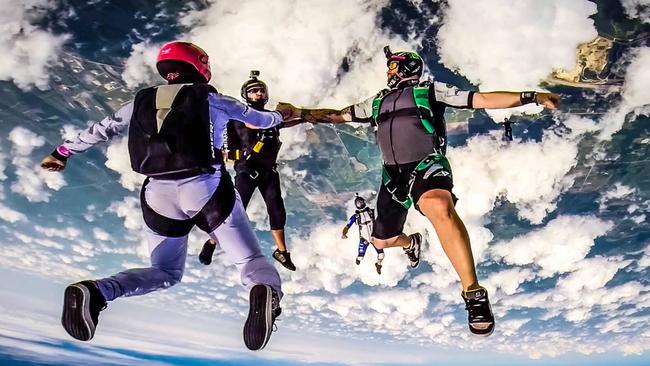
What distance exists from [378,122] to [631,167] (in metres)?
8.78

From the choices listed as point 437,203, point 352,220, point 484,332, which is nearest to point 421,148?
point 437,203

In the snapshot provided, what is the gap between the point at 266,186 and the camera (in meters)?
5.30

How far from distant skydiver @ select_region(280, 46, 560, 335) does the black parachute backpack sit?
1.45 m

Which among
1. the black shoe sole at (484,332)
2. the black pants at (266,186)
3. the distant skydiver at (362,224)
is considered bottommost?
the black shoe sole at (484,332)

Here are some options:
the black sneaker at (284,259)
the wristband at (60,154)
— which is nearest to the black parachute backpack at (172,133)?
the wristband at (60,154)

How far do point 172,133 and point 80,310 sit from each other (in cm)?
109

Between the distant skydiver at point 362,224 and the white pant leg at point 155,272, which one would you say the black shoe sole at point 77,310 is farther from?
the distant skydiver at point 362,224

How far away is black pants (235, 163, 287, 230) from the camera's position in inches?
205

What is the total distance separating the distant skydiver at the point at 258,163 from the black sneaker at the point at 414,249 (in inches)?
56.8

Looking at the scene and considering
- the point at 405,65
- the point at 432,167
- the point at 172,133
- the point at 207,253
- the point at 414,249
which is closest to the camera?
the point at 172,133

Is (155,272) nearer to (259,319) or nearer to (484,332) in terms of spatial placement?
(259,319)

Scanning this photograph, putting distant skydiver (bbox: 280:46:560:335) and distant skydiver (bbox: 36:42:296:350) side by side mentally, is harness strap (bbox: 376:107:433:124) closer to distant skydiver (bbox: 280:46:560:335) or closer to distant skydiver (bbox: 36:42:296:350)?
distant skydiver (bbox: 280:46:560:335)

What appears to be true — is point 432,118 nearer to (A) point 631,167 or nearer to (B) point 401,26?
(B) point 401,26

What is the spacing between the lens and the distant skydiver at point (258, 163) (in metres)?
4.82
